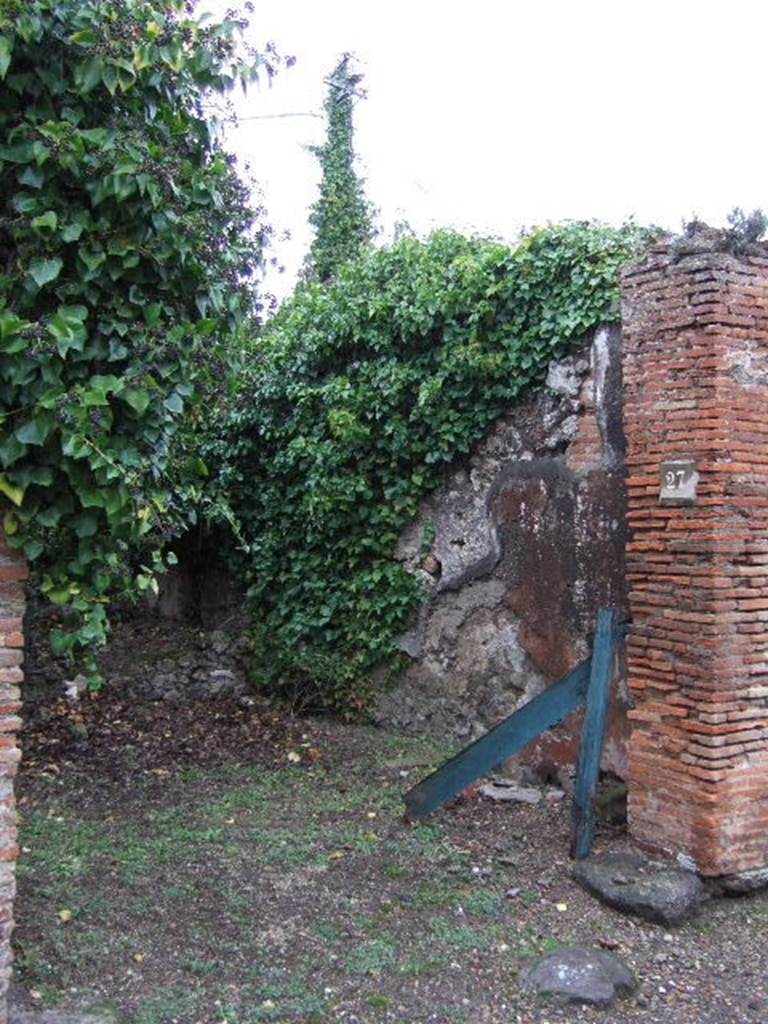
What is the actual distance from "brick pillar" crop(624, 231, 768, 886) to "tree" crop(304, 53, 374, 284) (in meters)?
9.24

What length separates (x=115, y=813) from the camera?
17.5 feet

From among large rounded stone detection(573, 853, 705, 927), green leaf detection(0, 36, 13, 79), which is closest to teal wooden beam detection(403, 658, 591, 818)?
large rounded stone detection(573, 853, 705, 927)

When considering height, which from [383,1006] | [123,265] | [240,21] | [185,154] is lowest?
[383,1006]

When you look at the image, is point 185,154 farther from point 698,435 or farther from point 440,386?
point 440,386

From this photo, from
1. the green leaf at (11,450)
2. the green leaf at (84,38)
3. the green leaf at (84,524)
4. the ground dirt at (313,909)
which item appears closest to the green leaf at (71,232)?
the green leaf at (84,38)

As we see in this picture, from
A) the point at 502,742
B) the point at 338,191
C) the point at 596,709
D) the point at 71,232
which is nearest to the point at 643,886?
the point at 596,709

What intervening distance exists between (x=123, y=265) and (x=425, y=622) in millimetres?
4128

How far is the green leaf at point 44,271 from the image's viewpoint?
122 inches

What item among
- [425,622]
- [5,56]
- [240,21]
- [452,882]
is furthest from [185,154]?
[425,622]

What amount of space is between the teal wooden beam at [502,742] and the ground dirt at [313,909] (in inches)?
6.9

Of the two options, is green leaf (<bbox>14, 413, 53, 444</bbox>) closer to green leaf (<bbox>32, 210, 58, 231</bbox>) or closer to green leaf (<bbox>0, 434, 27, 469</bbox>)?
green leaf (<bbox>0, 434, 27, 469</bbox>)

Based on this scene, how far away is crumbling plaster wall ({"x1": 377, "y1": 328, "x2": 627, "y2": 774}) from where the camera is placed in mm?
5527

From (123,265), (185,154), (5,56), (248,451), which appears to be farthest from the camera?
(248,451)

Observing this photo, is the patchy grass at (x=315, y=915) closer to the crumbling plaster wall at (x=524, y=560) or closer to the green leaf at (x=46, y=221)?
the crumbling plaster wall at (x=524, y=560)
